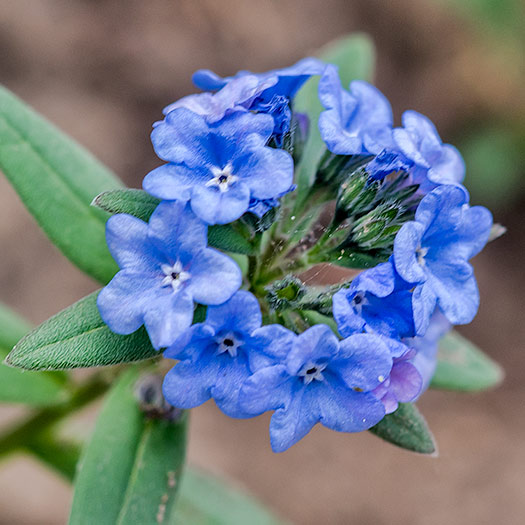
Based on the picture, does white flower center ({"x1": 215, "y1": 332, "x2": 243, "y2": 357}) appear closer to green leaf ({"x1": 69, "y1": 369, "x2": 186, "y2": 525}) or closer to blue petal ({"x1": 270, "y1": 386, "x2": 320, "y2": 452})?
blue petal ({"x1": 270, "y1": 386, "x2": 320, "y2": 452})

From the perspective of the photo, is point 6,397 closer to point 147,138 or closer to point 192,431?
point 192,431

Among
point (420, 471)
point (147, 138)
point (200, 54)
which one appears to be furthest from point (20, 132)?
point (420, 471)

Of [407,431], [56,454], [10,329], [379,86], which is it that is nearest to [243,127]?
[407,431]

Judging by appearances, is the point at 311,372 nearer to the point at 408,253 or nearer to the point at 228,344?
the point at 228,344

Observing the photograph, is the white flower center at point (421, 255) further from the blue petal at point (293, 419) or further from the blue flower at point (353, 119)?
the blue petal at point (293, 419)

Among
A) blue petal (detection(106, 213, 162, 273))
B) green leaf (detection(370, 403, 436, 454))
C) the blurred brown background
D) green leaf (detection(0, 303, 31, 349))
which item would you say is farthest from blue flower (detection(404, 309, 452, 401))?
the blurred brown background

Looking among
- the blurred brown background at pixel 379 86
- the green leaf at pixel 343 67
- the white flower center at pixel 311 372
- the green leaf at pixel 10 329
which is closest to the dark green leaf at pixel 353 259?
the white flower center at pixel 311 372
